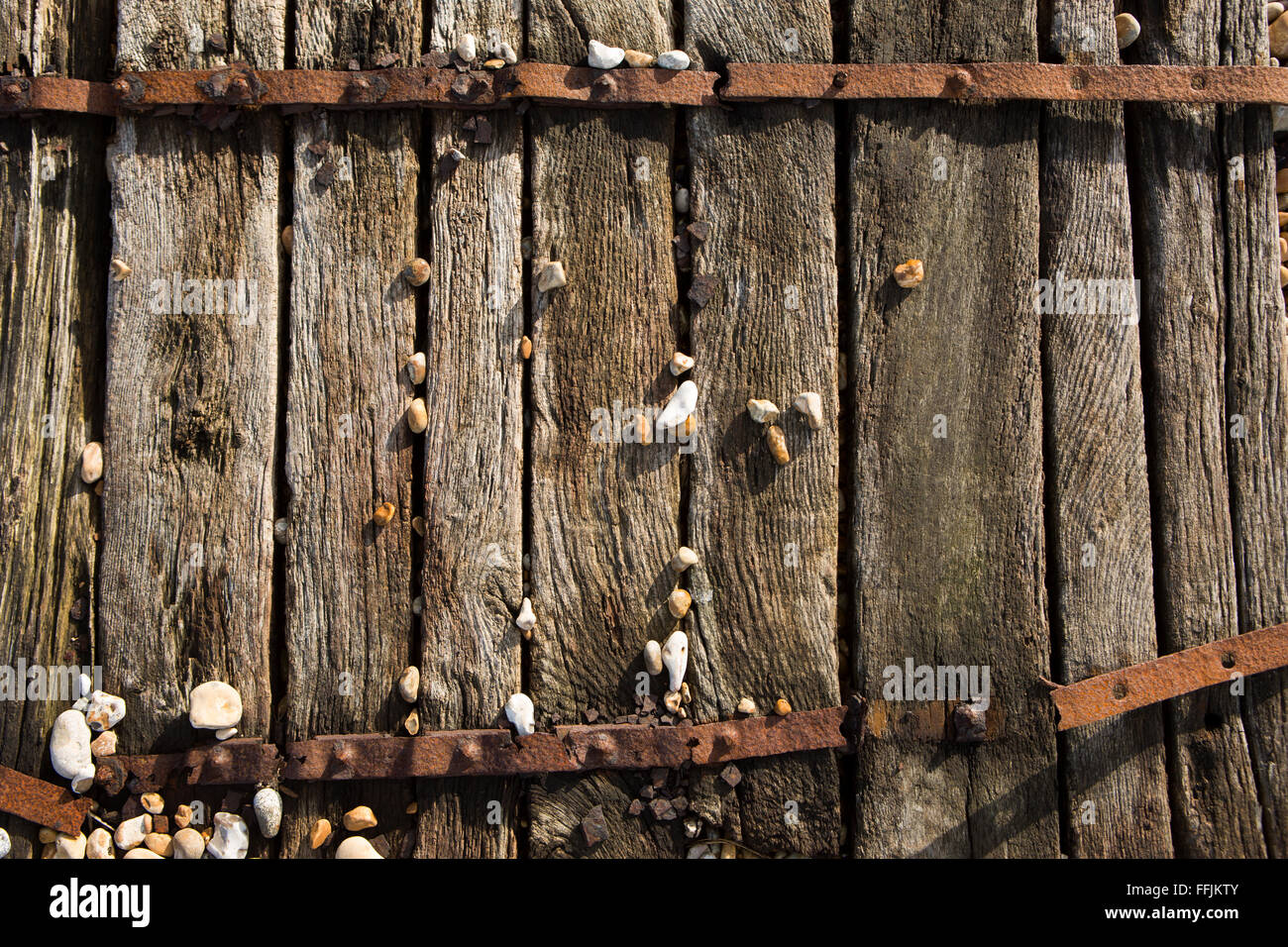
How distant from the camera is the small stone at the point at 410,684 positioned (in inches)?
89.2

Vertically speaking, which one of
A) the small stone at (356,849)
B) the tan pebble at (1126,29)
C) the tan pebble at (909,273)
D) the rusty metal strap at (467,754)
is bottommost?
the small stone at (356,849)

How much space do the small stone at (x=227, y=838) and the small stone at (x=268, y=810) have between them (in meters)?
0.05

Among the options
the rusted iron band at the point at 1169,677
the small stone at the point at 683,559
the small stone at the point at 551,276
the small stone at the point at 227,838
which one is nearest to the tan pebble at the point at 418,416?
the small stone at the point at 551,276

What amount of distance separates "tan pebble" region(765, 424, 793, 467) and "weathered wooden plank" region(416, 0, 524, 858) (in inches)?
27.9

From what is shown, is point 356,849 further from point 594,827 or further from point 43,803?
point 43,803

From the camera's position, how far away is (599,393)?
7.66 ft

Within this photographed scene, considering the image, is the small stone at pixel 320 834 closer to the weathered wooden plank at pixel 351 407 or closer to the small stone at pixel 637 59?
the weathered wooden plank at pixel 351 407

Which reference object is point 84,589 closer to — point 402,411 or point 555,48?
point 402,411

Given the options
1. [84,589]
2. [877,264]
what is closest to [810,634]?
[877,264]

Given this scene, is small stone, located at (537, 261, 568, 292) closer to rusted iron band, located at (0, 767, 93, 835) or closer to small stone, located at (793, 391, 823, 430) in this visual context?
small stone, located at (793, 391, 823, 430)

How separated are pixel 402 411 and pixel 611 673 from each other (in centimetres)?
95

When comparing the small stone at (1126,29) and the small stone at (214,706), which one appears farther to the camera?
the small stone at (1126,29)

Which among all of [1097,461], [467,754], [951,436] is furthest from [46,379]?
[1097,461]

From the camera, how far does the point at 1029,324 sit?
236 cm
